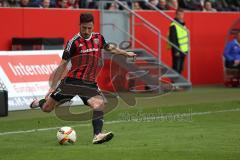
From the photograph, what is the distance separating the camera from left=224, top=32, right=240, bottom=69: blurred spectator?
25.6 metres

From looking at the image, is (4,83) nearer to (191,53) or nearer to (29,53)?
(29,53)

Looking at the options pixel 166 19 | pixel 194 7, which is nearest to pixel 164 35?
pixel 166 19

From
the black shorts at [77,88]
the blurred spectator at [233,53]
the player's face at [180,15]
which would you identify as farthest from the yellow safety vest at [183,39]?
the black shorts at [77,88]

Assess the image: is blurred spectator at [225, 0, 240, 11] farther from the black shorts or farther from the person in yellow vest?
the black shorts

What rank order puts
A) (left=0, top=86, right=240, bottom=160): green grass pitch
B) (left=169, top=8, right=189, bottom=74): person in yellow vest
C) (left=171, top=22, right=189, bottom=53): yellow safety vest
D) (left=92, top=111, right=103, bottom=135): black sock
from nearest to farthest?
(left=0, top=86, right=240, bottom=160): green grass pitch, (left=92, top=111, right=103, bottom=135): black sock, (left=169, top=8, right=189, bottom=74): person in yellow vest, (left=171, top=22, right=189, bottom=53): yellow safety vest

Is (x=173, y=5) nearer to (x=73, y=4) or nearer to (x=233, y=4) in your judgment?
(x=233, y=4)

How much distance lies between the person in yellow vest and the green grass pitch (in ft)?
13.1

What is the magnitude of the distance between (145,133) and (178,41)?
10.9m

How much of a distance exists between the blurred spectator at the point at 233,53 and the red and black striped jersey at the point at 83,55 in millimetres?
13847

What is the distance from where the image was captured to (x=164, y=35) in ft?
84.2

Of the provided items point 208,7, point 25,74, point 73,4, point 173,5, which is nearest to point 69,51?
point 25,74

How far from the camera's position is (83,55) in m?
12.2

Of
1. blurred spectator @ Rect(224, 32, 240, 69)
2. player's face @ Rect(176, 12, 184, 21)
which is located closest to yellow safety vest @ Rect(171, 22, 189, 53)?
player's face @ Rect(176, 12, 184, 21)

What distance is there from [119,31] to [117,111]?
6.73 meters
